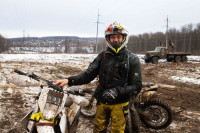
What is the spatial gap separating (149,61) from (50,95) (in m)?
20.0

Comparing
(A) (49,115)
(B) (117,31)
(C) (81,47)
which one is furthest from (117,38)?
(C) (81,47)

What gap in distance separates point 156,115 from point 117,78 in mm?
2454

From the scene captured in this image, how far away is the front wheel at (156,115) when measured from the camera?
378 cm

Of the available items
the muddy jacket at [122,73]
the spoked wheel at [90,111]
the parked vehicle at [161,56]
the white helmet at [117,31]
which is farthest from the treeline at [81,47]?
the muddy jacket at [122,73]

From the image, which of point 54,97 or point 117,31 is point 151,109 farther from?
point 54,97

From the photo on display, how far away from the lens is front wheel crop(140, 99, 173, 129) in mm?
3775

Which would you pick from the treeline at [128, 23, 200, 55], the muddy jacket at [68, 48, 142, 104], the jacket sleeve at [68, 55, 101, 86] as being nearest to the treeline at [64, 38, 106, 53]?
the treeline at [128, 23, 200, 55]

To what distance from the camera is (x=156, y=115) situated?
153 inches

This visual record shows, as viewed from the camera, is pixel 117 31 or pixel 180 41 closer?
pixel 117 31

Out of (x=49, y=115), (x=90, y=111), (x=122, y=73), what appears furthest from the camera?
(x=90, y=111)

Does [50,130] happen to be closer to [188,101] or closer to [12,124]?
[12,124]

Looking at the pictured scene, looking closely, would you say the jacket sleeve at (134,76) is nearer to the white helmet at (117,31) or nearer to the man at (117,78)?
the man at (117,78)

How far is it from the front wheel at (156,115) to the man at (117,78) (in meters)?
1.95

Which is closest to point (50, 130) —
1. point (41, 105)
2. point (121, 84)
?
point (41, 105)
